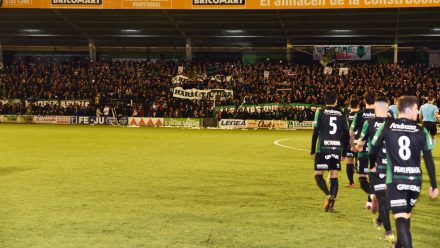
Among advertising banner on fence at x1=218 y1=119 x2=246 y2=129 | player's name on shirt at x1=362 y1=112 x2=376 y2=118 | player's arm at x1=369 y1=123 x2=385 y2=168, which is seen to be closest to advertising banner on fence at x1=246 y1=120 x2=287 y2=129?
advertising banner on fence at x1=218 y1=119 x2=246 y2=129

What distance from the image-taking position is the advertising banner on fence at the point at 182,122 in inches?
1572

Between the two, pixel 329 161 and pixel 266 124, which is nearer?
pixel 329 161

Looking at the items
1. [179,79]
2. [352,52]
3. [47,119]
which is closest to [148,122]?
[179,79]

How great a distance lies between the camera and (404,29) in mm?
45500

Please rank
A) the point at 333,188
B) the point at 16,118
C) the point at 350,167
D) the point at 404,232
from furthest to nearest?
1. the point at 16,118
2. the point at 350,167
3. the point at 333,188
4. the point at 404,232

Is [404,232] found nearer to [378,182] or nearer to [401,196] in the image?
[401,196]

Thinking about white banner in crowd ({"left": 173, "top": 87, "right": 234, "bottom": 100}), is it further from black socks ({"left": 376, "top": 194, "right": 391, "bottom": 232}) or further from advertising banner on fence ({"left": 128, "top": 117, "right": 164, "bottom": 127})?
black socks ({"left": 376, "top": 194, "right": 391, "bottom": 232})

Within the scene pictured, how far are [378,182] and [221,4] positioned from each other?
115 feet

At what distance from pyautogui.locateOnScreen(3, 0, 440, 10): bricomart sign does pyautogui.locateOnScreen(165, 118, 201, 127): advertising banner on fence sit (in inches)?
341

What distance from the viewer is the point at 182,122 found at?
132 ft

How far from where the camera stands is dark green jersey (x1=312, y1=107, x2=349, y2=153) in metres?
10.4

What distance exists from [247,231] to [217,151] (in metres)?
13.3

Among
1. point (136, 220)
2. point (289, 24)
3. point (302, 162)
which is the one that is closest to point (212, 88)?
point (289, 24)

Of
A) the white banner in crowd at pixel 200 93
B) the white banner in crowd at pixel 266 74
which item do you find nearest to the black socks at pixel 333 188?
the white banner in crowd at pixel 200 93
